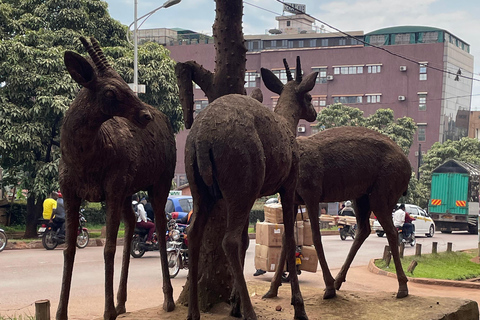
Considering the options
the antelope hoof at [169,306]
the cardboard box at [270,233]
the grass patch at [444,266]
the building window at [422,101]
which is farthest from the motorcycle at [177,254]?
the building window at [422,101]

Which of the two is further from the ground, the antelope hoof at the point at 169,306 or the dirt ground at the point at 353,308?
the antelope hoof at the point at 169,306

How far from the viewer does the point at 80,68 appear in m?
5.10

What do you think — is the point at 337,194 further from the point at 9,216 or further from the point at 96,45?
the point at 9,216

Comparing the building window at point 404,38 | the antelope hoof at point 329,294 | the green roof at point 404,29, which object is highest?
the green roof at point 404,29

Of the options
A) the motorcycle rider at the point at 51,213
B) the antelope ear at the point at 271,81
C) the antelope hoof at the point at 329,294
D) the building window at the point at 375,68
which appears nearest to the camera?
the antelope hoof at the point at 329,294

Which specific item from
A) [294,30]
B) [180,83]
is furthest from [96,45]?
[294,30]

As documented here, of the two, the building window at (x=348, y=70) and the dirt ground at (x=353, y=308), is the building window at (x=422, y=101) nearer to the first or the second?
the building window at (x=348, y=70)

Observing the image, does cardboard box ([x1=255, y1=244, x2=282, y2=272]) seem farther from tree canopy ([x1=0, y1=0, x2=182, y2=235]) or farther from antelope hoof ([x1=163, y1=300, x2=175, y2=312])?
tree canopy ([x1=0, y1=0, x2=182, y2=235])

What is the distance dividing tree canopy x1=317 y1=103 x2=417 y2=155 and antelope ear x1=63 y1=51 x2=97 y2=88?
114 feet

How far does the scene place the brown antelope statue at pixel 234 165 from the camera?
17.1ft

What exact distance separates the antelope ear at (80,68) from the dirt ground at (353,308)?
2183mm

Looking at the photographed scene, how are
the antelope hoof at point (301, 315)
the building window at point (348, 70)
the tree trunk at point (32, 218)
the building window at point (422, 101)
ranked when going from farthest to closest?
the building window at point (348, 70) → the building window at point (422, 101) → the tree trunk at point (32, 218) → the antelope hoof at point (301, 315)

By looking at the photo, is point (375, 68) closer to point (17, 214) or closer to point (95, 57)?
point (17, 214)

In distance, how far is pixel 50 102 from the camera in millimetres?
17719
